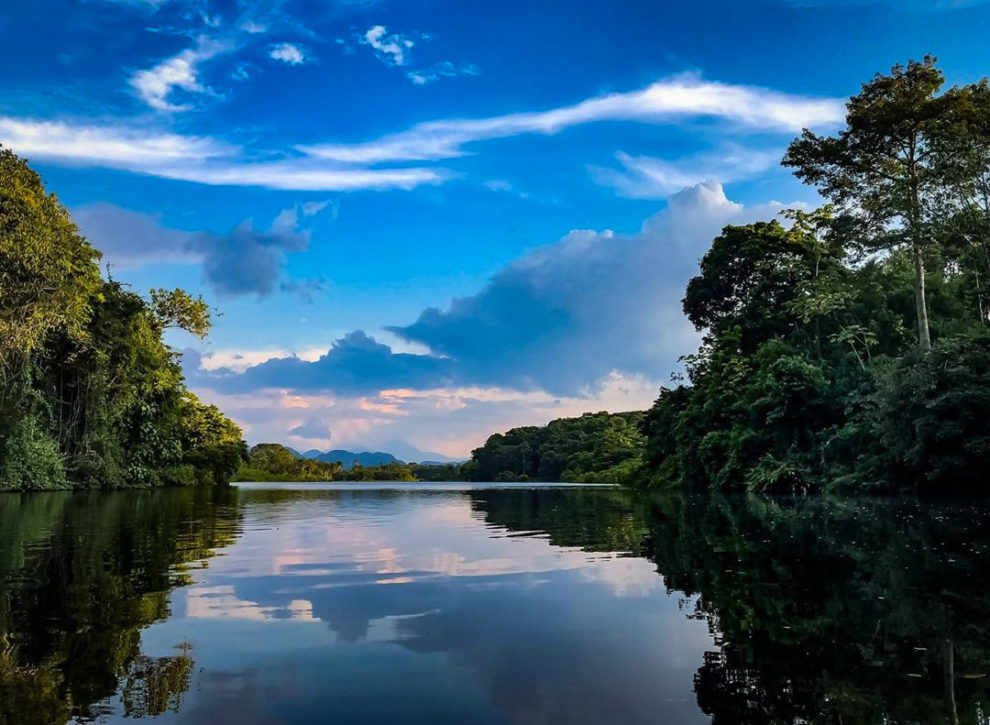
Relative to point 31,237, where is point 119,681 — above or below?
below

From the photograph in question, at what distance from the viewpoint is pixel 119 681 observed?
15.9ft

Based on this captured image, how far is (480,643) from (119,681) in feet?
9.36

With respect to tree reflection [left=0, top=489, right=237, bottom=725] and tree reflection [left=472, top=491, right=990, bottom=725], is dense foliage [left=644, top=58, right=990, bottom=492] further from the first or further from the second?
tree reflection [left=0, top=489, right=237, bottom=725]

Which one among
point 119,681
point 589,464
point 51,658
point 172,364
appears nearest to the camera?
point 119,681

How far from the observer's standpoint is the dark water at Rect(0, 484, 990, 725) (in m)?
4.46

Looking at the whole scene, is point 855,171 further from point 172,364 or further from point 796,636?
point 172,364

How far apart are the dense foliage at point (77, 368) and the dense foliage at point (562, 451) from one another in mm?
53764

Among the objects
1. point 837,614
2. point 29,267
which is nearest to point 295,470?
point 29,267

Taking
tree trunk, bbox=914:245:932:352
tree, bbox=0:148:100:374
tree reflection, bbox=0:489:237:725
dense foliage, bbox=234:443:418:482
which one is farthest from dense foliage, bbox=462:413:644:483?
tree reflection, bbox=0:489:237:725

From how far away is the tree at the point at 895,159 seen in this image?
2747cm

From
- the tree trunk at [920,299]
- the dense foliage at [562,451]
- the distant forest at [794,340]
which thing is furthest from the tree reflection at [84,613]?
the dense foliage at [562,451]

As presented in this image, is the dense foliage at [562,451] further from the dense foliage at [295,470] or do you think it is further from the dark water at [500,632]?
the dark water at [500,632]

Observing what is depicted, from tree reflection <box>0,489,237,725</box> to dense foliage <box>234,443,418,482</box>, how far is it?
8787 cm

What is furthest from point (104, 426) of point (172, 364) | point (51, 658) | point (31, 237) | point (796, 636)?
point (796, 636)
